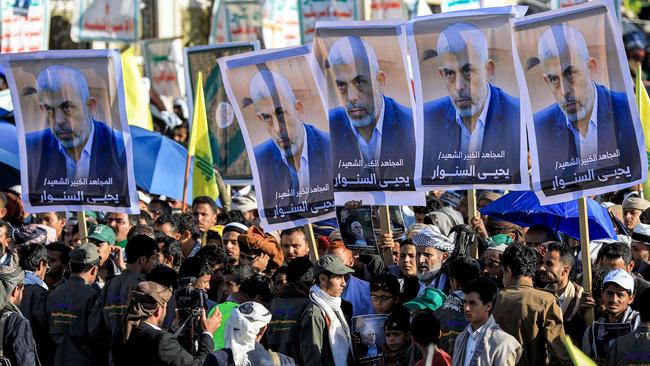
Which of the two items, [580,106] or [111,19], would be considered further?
[111,19]

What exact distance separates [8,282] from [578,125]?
366 centimetres

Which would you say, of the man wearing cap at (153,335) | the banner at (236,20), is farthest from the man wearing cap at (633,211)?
the banner at (236,20)

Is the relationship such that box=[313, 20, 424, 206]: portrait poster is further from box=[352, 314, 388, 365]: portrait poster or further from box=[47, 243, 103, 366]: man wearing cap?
box=[47, 243, 103, 366]: man wearing cap

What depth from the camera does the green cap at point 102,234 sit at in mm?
11531

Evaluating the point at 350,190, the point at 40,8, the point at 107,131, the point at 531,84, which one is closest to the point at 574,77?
the point at 531,84

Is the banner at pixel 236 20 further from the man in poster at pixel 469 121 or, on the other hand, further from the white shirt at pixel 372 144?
the man in poster at pixel 469 121

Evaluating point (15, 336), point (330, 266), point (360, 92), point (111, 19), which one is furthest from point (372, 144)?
point (111, 19)

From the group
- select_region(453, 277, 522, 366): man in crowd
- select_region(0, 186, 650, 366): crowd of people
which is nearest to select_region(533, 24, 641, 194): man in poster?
select_region(0, 186, 650, 366): crowd of people

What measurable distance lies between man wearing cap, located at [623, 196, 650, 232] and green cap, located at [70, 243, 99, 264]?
4.66 metres

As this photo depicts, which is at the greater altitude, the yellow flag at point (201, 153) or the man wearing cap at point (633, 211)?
the yellow flag at point (201, 153)

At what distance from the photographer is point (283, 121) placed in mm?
11148

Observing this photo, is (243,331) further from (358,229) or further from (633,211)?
(633,211)

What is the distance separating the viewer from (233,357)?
25.1 feet

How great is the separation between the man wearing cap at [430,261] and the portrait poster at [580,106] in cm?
105
